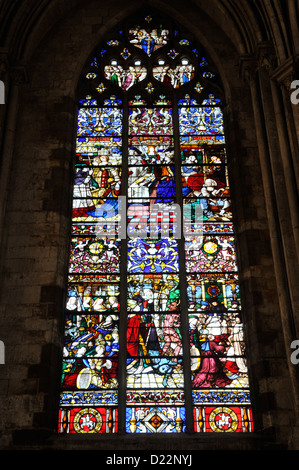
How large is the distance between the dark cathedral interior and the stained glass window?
2.8 inches

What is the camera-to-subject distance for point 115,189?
921cm

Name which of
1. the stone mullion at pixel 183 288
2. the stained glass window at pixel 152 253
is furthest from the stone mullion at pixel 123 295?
the stone mullion at pixel 183 288

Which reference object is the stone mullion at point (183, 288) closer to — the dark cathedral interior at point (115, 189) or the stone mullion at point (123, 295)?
the dark cathedral interior at point (115, 189)

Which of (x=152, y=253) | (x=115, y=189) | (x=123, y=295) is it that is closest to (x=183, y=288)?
(x=152, y=253)

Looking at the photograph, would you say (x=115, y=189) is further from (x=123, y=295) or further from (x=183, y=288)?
(x=183, y=288)

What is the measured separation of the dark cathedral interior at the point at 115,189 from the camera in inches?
284

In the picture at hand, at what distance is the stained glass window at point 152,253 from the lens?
7.59 meters

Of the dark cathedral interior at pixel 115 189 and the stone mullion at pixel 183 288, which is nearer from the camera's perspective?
the dark cathedral interior at pixel 115 189

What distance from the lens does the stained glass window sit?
7586mm

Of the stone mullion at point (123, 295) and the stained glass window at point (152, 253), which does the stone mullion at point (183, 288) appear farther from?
the stone mullion at point (123, 295)

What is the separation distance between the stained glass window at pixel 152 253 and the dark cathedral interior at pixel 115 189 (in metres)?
0.07

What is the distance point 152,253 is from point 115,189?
122cm
